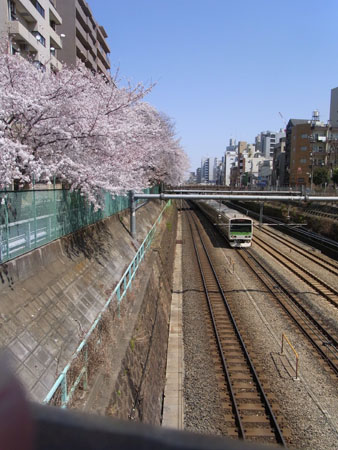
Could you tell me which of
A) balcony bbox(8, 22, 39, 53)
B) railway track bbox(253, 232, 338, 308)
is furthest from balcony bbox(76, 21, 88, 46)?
railway track bbox(253, 232, 338, 308)

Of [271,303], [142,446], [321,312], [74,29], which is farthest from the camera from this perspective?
[74,29]

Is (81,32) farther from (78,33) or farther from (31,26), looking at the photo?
(31,26)

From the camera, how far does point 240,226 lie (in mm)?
25516

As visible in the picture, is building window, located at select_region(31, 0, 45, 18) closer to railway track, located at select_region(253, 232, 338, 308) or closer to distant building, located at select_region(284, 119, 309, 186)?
railway track, located at select_region(253, 232, 338, 308)

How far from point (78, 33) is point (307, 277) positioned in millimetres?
33568

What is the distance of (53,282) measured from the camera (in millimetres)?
7430

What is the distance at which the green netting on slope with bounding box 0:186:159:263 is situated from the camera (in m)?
6.54

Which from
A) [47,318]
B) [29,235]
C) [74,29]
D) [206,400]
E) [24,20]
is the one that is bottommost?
[206,400]

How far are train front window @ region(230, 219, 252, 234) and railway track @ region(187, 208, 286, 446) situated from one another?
456 inches

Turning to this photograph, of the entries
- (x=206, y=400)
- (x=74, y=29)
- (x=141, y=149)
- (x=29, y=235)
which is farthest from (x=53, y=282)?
(x=74, y=29)

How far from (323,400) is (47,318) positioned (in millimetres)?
6577

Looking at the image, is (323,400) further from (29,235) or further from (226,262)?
(226,262)

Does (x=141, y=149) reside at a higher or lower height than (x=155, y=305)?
higher

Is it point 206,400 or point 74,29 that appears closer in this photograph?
point 206,400
